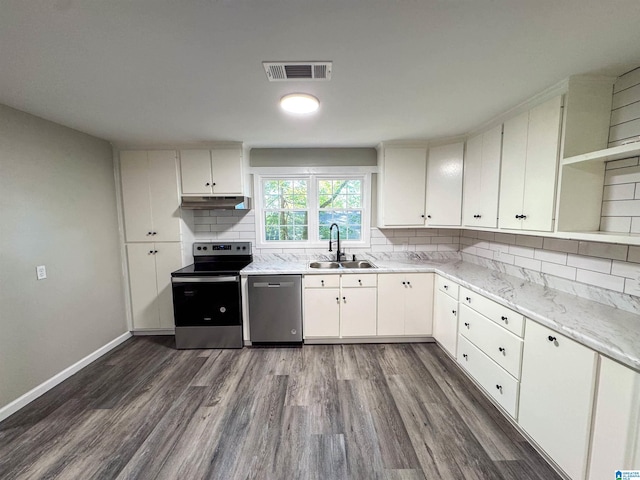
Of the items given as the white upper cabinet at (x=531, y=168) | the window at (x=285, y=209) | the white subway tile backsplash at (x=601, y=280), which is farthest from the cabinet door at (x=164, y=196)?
the white subway tile backsplash at (x=601, y=280)

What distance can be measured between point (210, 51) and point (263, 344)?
8.92ft

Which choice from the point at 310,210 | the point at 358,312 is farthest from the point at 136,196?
the point at 358,312

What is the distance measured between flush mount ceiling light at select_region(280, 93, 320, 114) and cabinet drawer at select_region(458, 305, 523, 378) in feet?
6.97

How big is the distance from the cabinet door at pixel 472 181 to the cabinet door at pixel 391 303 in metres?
0.95

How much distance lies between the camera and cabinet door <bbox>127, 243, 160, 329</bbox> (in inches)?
118

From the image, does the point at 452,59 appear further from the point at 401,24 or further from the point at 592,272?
the point at 592,272

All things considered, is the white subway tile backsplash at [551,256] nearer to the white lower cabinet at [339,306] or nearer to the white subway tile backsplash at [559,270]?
the white subway tile backsplash at [559,270]

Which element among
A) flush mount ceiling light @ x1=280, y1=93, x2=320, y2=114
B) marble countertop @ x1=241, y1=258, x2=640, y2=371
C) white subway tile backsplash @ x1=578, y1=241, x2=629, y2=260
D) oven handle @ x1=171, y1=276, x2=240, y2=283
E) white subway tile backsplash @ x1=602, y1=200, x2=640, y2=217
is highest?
flush mount ceiling light @ x1=280, y1=93, x2=320, y2=114

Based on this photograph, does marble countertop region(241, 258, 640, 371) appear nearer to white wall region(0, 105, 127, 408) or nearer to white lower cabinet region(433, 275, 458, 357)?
white lower cabinet region(433, 275, 458, 357)

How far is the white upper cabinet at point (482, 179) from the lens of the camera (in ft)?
7.35

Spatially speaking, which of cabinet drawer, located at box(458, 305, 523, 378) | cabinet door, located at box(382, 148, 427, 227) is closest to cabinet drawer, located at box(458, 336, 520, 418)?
cabinet drawer, located at box(458, 305, 523, 378)

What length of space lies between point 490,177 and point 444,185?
56cm

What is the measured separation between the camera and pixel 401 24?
1.10 m

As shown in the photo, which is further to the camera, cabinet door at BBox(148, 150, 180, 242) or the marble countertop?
cabinet door at BBox(148, 150, 180, 242)
